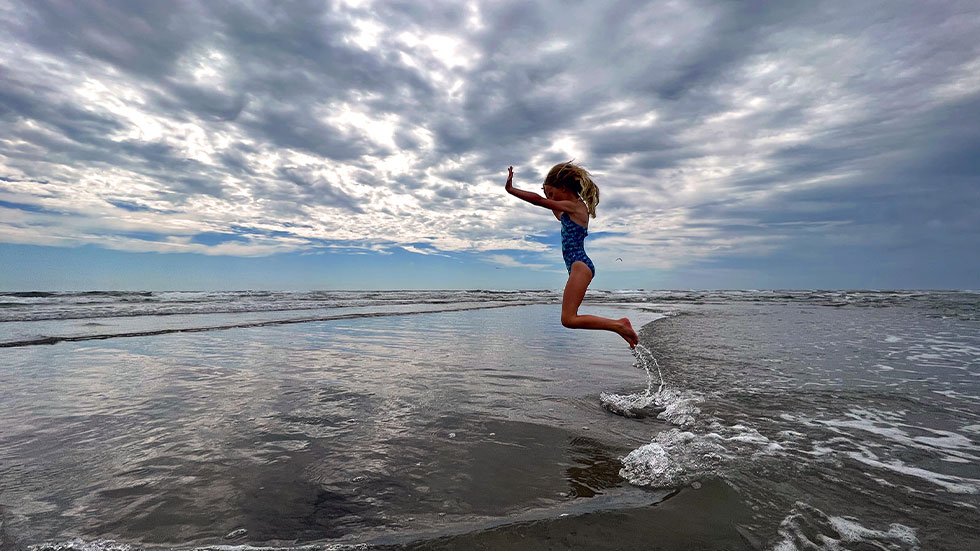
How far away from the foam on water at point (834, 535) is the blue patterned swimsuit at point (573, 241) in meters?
3.51

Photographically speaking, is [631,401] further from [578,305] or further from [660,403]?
[578,305]

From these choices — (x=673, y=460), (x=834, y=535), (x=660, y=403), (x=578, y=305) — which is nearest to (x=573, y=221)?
(x=578, y=305)

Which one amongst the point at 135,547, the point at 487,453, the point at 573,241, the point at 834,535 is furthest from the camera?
the point at 573,241

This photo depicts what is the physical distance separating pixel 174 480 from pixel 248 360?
531 centimetres

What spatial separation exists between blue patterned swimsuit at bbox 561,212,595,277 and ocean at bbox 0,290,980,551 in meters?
1.76

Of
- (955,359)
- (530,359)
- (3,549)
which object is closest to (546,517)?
(3,549)

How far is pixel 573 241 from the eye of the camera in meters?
5.83

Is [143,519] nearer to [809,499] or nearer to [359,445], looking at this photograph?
[359,445]

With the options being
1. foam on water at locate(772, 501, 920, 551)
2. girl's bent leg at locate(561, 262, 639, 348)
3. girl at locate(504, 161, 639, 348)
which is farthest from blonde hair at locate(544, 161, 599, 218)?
foam on water at locate(772, 501, 920, 551)

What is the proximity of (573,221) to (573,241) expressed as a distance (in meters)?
0.26

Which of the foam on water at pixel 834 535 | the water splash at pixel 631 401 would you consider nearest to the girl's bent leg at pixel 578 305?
the water splash at pixel 631 401

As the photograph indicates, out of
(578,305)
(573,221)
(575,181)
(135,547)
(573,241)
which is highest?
(575,181)

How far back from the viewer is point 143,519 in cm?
276

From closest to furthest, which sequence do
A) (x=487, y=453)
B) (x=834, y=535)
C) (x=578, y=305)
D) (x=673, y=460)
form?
(x=834, y=535) → (x=673, y=460) → (x=487, y=453) → (x=578, y=305)
